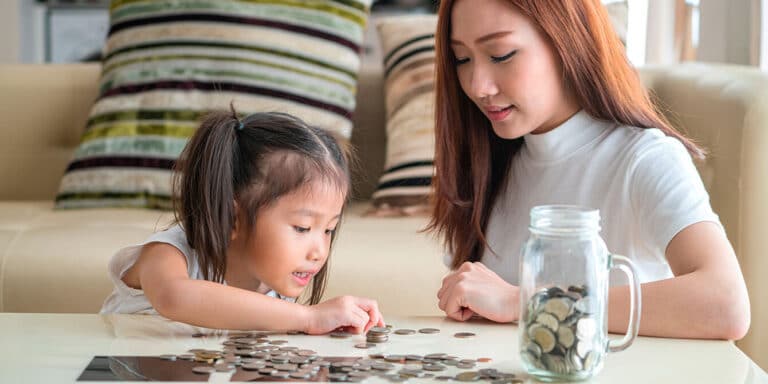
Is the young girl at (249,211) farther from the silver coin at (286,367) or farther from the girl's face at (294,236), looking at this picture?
the silver coin at (286,367)

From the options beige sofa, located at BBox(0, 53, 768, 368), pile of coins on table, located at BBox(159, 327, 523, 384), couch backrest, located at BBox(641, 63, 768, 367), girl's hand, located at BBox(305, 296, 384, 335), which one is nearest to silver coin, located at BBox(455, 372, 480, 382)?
pile of coins on table, located at BBox(159, 327, 523, 384)

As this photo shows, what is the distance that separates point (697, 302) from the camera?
1197 mm

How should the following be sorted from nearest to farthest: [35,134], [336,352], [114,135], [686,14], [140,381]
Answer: [140,381] → [336,352] → [114,135] → [35,134] → [686,14]

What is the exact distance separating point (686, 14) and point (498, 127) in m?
2.21

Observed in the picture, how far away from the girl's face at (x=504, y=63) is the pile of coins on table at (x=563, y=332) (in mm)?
536

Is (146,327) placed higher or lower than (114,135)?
lower

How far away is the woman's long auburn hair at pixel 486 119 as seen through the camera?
149 cm

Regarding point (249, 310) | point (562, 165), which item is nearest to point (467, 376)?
point (249, 310)

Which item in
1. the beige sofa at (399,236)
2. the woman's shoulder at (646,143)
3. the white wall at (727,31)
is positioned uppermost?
the white wall at (727,31)

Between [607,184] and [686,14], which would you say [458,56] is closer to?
Answer: [607,184]

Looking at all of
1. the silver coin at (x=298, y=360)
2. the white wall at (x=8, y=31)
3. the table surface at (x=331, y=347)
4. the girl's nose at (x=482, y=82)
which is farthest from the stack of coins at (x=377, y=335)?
the white wall at (x=8, y=31)

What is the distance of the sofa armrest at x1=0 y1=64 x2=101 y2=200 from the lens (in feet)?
9.70

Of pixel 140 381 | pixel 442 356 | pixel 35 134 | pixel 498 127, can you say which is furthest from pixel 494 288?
pixel 35 134

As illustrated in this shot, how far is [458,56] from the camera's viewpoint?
150 centimetres
